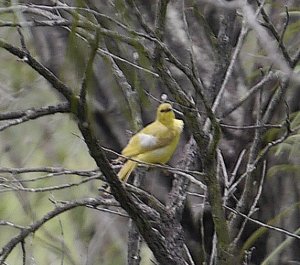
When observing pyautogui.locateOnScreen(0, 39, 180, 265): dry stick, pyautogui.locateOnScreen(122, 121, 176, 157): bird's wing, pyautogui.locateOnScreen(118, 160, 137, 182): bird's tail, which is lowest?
pyautogui.locateOnScreen(0, 39, 180, 265): dry stick

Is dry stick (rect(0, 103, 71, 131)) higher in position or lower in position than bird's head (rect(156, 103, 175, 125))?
lower

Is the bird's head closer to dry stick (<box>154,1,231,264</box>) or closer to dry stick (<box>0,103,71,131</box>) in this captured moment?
dry stick (<box>154,1,231,264</box>)

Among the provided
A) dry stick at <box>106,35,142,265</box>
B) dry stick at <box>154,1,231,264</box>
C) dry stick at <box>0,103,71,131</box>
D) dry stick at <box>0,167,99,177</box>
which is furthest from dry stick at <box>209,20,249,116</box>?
dry stick at <box>0,103,71,131</box>

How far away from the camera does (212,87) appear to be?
2.62m

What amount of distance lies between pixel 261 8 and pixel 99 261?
7.11 feet

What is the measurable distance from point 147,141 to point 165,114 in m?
0.15

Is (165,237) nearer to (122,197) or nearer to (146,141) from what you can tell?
(122,197)

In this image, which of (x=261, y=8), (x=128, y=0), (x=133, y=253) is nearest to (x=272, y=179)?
(x=133, y=253)

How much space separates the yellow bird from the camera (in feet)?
8.81

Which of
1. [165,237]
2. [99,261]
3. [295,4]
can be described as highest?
[295,4]

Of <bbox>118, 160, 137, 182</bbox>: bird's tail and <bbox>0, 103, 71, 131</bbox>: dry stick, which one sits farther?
<bbox>118, 160, 137, 182</bbox>: bird's tail

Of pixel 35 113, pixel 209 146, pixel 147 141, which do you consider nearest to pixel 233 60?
pixel 147 141

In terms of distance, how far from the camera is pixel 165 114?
276 cm

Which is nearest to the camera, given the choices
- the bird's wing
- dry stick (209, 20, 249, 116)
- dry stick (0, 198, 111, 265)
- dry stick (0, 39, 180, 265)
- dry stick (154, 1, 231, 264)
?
dry stick (0, 39, 180, 265)
